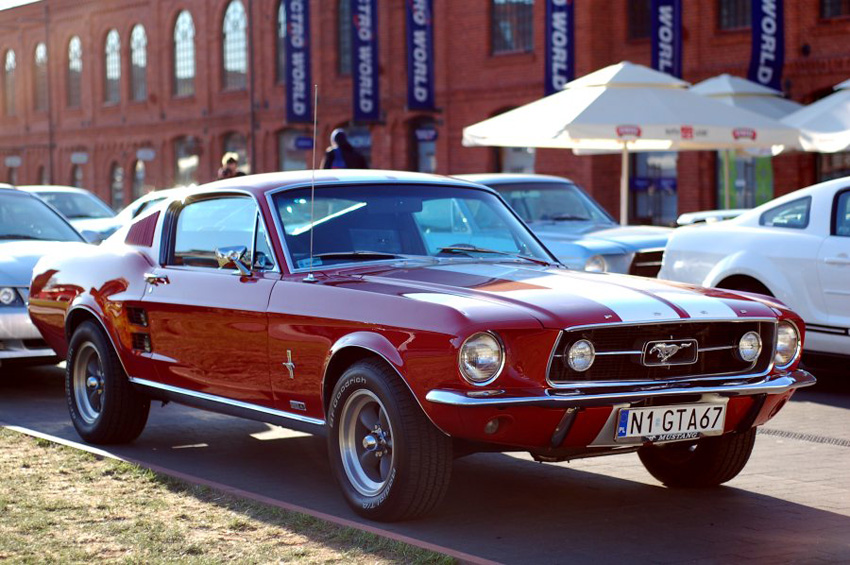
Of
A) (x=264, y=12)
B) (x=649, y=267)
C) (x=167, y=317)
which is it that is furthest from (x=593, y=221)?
(x=264, y=12)

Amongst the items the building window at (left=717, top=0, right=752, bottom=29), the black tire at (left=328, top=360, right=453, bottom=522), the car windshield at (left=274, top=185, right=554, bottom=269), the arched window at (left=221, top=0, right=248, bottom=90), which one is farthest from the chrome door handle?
the arched window at (left=221, top=0, right=248, bottom=90)

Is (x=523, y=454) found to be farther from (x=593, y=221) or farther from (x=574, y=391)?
(x=593, y=221)

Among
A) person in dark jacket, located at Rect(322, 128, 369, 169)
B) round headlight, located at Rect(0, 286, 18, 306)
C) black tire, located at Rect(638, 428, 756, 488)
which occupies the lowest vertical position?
black tire, located at Rect(638, 428, 756, 488)

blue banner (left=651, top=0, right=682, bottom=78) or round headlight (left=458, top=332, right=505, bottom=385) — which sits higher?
blue banner (left=651, top=0, right=682, bottom=78)

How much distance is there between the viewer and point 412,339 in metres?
6.14

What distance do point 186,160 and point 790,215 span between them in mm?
36829

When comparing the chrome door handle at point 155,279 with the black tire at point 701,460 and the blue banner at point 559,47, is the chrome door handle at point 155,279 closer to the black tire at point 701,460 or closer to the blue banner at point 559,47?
the black tire at point 701,460

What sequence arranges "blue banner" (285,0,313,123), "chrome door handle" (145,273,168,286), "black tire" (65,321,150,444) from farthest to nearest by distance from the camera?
1. "blue banner" (285,0,313,123)
2. "black tire" (65,321,150,444)
3. "chrome door handle" (145,273,168,286)

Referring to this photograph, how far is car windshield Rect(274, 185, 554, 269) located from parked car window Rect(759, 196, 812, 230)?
407 cm

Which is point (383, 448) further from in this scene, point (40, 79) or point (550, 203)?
point (40, 79)

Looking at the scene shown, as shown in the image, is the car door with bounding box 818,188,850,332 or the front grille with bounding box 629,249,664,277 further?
the front grille with bounding box 629,249,664,277

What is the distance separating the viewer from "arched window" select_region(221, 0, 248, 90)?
4344cm

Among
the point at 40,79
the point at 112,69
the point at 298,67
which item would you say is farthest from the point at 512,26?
the point at 40,79

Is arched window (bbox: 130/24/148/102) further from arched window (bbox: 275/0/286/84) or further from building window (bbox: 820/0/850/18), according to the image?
building window (bbox: 820/0/850/18)
